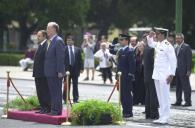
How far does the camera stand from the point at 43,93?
1469 cm

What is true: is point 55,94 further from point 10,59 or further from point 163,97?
point 10,59

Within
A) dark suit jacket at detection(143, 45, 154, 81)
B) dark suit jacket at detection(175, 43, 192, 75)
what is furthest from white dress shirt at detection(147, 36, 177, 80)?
dark suit jacket at detection(175, 43, 192, 75)

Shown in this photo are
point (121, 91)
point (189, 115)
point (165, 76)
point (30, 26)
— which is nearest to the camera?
point (165, 76)

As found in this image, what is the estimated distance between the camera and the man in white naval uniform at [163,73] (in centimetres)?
1372

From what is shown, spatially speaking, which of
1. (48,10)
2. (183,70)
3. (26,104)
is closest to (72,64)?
(183,70)

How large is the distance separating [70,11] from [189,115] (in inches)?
1526

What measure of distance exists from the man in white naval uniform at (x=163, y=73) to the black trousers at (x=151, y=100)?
0.47m

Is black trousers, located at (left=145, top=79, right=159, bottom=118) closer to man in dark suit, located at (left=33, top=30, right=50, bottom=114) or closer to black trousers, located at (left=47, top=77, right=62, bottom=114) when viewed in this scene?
black trousers, located at (left=47, top=77, right=62, bottom=114)

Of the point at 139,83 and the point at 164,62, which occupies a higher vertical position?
the point at 164,62

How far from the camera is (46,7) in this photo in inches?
2126

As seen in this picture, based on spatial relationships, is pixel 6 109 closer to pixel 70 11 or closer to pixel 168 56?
pixel 168 56

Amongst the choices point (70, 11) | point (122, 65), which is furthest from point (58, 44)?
point (70, 11)

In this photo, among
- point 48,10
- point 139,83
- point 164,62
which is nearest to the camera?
point 164,62

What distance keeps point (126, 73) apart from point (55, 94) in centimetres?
172
